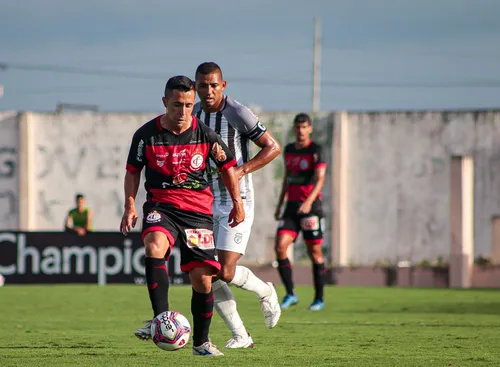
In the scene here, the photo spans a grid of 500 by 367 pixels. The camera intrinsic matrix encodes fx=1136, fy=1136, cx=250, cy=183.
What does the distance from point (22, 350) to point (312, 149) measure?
23.0 ft

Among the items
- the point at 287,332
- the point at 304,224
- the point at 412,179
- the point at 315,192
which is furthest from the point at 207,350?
the point at 412,179

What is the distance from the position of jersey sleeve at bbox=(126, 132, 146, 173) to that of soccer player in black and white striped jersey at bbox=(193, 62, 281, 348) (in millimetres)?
1314

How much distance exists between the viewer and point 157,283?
806 cm

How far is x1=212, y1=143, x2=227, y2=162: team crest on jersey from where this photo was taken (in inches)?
329

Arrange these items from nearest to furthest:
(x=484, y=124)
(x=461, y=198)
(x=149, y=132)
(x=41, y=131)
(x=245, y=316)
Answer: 1. (x=149, y=132)
2. (x=245, y=316)
3. (x=461, y=198)
4. (x=484, y=124)
5. (x=41, y=131)

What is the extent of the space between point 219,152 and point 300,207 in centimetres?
640

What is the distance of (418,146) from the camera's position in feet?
97.8

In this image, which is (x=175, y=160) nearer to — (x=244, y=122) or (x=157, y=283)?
(x=157, y=283)

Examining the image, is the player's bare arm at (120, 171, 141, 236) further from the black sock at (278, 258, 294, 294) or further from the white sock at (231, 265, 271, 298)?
the black sock at (278, 258, 294, 294)

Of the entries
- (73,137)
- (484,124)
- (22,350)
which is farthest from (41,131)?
(22,350)

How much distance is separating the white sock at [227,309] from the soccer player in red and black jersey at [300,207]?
549cm

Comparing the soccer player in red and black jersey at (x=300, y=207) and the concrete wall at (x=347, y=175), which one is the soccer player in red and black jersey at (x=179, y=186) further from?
the concrete wall at (x=347, y=175)

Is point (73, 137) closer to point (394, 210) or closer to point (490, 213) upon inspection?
point (394, 210)

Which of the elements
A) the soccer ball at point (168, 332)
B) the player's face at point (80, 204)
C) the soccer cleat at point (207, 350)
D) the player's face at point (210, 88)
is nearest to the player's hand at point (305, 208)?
the player's face at point (210, 88)
